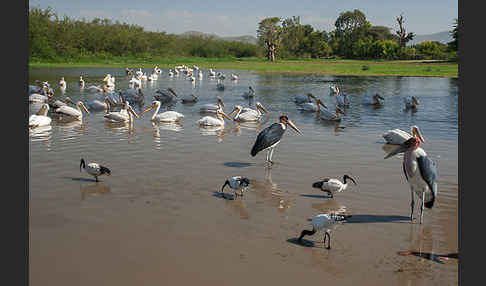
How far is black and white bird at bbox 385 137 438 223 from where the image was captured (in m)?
6.63

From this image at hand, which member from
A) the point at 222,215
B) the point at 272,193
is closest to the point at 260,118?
the point at 272,193

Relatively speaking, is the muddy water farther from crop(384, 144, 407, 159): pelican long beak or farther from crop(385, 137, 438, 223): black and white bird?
crop(384, 144, 407, 159): pelican long beak

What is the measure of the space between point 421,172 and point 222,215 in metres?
2.91

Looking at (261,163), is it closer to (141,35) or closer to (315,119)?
(315,119)

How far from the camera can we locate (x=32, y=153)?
11.2 meters

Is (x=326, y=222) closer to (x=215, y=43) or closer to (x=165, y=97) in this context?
(x=165, y=97)

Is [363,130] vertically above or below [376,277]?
above

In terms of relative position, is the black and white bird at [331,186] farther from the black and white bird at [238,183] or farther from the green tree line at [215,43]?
the green tree line at [215,43]

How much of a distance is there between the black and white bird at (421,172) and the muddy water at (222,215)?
424mm

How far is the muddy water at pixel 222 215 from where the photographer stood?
5441 millimetres

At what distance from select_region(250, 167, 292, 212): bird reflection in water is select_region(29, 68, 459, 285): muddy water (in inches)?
0.8

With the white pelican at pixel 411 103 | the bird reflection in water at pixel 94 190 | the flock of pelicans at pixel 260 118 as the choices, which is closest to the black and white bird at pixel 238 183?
the flock of pelicans at pixel 260 118

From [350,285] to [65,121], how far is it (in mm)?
14077

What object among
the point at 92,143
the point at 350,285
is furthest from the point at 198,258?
the point at 92,143
